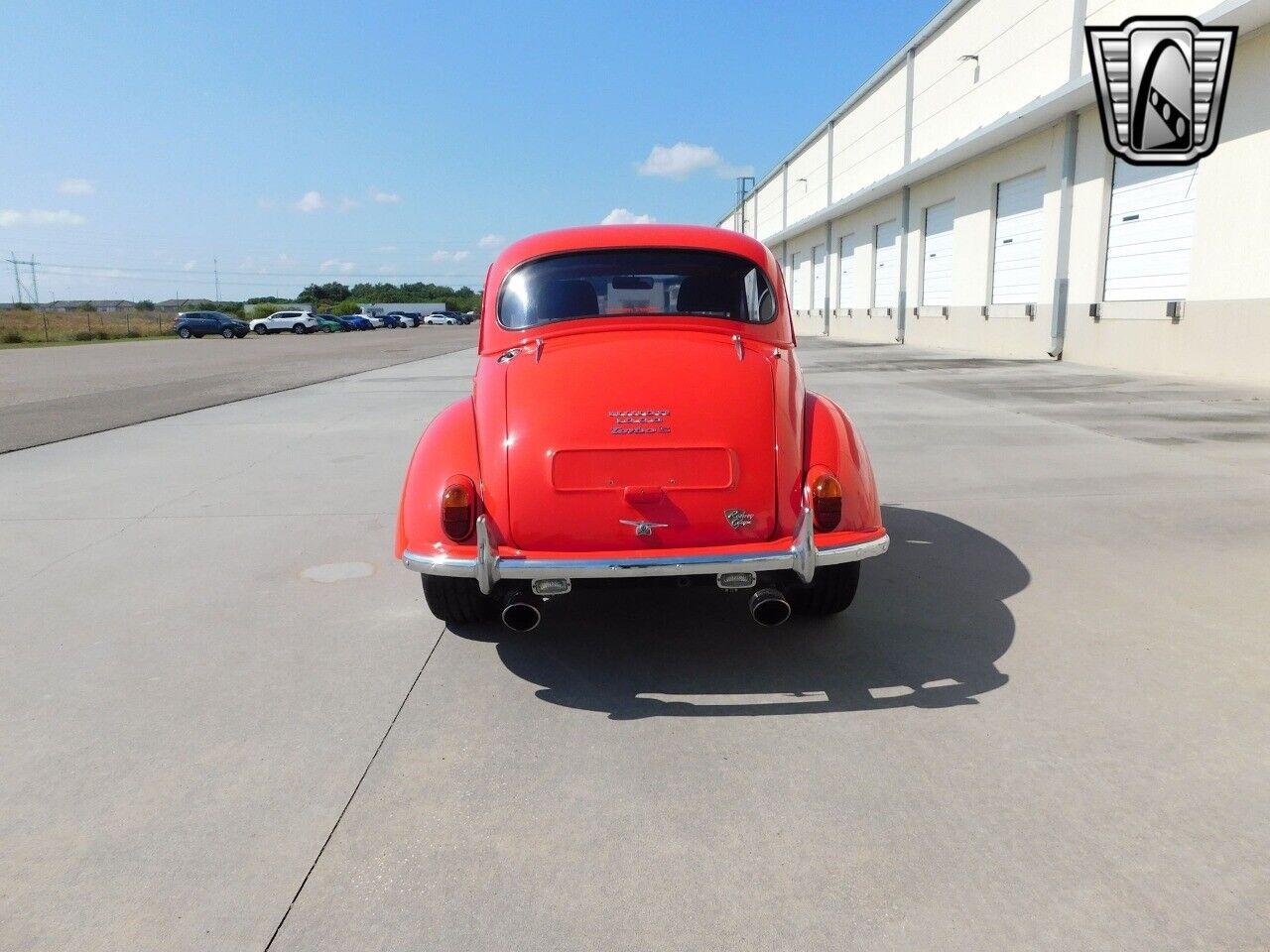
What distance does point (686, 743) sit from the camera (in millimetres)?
3186

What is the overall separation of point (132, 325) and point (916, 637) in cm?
6691

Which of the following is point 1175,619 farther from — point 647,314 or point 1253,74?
point 1253,74

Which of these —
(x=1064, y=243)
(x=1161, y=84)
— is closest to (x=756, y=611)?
(x=1161, y=84)

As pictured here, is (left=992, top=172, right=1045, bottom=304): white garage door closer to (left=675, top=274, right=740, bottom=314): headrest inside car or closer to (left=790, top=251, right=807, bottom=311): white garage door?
(left=675, top=274, right=740, bottom=314): headrest inside car

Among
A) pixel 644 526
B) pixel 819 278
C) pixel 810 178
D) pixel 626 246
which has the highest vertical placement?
pixel 810 178

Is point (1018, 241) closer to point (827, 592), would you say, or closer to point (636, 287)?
point (636, 287)

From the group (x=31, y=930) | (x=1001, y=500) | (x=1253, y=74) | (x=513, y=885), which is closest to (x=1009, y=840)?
(x=513, y=885)

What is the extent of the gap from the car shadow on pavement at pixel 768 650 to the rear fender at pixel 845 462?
1.95 feet

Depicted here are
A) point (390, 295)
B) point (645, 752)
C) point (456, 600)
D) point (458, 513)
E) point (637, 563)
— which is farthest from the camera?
point (390, 295)

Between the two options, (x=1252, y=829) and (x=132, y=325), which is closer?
(x=1252, y=829)

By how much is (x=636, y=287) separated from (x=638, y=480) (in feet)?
5.18

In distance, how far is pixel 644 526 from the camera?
3.56 m

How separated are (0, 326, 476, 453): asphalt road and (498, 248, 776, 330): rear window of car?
26.4 feet

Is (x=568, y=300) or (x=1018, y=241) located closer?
(x=568, y=300)
